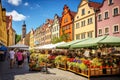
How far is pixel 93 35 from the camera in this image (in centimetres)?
3772

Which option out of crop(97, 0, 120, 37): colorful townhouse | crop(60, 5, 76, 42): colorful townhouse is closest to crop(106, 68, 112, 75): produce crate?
crop(97, 0, 120, 37): colorful townhouse

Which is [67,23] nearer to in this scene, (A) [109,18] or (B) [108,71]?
(A) [109,18]

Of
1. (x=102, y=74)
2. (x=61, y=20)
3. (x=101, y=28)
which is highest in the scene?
(x=61, y=20)

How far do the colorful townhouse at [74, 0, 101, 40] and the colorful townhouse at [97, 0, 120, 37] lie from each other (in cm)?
171

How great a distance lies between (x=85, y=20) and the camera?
4112cm

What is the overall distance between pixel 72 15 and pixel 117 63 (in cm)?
3431

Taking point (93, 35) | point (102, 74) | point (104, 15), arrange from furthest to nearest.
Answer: point (93, 35), point (104, 15), point (102, 74)

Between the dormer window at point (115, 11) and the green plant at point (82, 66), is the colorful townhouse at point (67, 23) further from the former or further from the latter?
the green plant at point (82, 66)

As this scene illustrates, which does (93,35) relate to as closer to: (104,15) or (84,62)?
(104,15)

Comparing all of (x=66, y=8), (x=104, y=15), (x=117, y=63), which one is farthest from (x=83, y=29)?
(x=117, y=63)

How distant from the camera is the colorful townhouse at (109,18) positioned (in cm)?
3173

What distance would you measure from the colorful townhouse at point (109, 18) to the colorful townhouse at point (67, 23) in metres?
11.8

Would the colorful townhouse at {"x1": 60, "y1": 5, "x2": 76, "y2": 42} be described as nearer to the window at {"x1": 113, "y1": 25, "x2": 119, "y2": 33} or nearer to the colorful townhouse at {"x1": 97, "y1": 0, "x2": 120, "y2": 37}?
the colorful townhouse at {"x1": 97, "y1": 0, "x2": 120, "y2": 37}

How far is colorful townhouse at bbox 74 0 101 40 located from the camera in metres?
38.2
